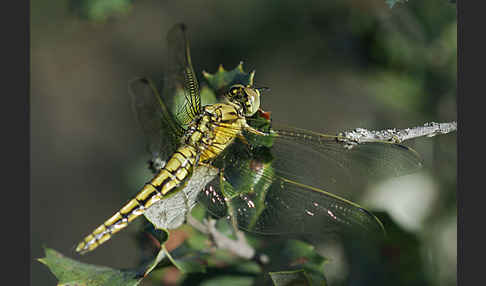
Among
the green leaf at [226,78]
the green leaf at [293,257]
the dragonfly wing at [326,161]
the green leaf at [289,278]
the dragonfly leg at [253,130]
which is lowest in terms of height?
the green leaf at [289,278]

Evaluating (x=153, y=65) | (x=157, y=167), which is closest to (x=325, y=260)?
(x=157, y=167)

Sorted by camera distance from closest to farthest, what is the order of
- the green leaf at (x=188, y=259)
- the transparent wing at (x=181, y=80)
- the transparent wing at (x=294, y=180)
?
1. the transparent wing at (x=294, y=180)
2. the green leaf at (x=188, y=259)
3. the transparent wing at (x=181, y=80)

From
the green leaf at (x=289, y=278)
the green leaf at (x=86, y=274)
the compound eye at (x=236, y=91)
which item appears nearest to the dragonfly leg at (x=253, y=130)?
the compound eye at (x=236, y=91)

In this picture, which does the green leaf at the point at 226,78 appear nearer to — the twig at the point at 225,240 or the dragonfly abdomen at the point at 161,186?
the dragonfly abdomen at the point at 161,186

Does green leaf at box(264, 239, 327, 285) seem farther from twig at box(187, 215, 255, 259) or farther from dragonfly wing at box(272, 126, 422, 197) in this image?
dragonfly wing at box(272, 126, 422, 197)

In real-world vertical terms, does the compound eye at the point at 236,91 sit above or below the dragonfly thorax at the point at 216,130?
above

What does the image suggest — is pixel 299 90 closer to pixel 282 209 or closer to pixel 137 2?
pixel 137 2

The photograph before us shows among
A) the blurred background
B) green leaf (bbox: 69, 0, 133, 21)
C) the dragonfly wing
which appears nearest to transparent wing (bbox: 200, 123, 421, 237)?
the dragonfly wing
